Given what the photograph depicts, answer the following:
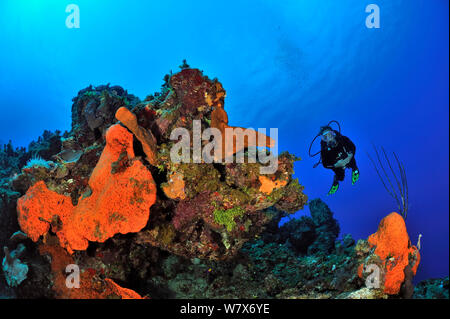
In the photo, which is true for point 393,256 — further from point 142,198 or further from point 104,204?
point 104,204

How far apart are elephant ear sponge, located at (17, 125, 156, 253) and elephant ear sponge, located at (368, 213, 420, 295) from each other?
4329mm

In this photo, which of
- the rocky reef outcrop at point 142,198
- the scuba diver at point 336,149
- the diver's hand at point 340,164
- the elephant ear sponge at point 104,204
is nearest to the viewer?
the elephant ear sponge at point 104,204

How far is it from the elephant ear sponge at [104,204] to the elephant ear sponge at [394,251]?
4329 millimetres

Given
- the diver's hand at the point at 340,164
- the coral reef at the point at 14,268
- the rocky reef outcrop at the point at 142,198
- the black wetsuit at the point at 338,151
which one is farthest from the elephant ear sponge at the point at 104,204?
the diver's hand at the point at 340,164

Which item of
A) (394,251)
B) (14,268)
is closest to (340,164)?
(394,251)

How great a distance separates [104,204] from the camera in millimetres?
3771

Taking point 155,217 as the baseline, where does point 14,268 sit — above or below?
below

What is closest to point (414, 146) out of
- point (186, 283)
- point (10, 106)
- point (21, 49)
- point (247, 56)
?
point (247, 56)

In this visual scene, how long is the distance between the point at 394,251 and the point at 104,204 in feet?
17.3

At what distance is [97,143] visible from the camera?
514 centimetres

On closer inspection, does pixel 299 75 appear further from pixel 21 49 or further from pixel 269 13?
pixel 21 49

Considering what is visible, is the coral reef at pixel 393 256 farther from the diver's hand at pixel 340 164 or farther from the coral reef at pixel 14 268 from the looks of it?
the coral reef at pixel 14 268

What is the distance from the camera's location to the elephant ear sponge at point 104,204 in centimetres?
374

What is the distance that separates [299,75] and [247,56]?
34.4 ft
